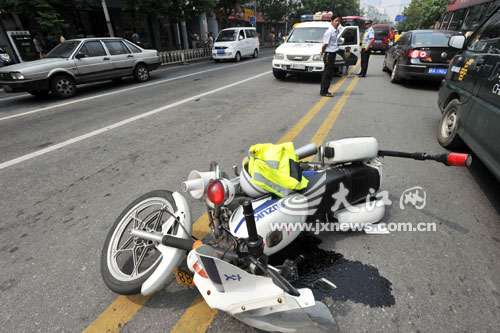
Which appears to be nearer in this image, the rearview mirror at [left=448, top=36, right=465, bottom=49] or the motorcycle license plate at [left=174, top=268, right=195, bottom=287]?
the motorcycle license plate at [left=174, top=268, right=195, bottom=287]

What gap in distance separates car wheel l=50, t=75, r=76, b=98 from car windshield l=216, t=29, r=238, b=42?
10.9 m

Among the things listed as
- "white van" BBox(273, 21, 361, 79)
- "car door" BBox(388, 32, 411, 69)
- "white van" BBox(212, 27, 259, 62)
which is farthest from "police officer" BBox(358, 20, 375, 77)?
"white van" BBox(212, 27, 259, 62)

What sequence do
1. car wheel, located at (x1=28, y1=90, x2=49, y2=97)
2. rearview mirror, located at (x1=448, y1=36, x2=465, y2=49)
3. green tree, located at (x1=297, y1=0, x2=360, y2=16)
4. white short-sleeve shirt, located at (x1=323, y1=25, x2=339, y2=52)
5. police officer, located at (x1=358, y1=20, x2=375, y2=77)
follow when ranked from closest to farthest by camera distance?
rearview mirror, located at (x1=448, y1=36, x2=465, y2=49) → white short-sleeve shirt, located at (x1=323, y1=25, x2=339, y2=52) → car wheel, located at (x1=28, y1=90, x2=49, y2=97) → police officer, located at (x1=358, y1=20, x2=375, y2=77) → green tree, located at (x1=297, y1=0, x2=360, y2=16)

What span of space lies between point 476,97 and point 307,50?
6.38 meters

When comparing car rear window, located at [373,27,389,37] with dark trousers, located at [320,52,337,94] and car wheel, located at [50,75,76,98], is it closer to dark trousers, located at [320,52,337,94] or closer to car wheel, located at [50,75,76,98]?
dark trousers, located at [320,52,337,94]

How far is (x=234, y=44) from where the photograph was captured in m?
16.5

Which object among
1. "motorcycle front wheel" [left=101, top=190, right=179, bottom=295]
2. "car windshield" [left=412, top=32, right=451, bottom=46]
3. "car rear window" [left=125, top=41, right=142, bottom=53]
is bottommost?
"motorcycle front wheel" [left=101, top=190, right=179, bottom=295]

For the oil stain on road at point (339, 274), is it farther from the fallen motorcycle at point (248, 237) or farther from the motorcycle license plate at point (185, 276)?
the motorcycle license plate at point (185, 276)

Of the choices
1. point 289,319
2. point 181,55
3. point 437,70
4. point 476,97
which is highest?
point 476,97

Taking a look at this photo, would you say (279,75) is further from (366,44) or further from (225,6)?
(225,6)

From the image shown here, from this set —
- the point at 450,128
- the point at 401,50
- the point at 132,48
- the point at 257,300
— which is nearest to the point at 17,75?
the point at 132,48

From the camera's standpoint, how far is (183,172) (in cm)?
355

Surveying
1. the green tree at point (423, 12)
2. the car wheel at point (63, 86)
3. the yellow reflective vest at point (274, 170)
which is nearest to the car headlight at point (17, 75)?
the car wheel at point (63, 86)

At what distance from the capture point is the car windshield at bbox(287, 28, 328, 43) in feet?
31.5
